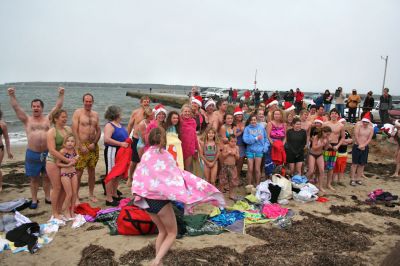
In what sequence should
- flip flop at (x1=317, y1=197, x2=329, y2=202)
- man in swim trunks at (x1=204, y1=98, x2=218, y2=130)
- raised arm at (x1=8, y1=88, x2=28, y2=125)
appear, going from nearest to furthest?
raised arm at (x1=8, y1=88, x2=28, y2=125) < flip flop at (x1=317, y1=197, x2=329, y2=202) < man in swim trunks at (x1=204, y1=98, x2=218, y2=130)

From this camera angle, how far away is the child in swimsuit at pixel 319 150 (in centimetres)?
696

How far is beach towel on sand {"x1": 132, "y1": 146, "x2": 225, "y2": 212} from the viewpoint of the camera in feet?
10.9

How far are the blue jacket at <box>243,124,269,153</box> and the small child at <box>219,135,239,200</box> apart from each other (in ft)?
1.25

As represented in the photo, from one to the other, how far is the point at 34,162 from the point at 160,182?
3313 mm

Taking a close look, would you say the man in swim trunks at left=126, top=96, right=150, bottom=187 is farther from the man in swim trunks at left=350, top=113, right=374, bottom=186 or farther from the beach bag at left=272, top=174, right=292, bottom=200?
the man in swim trunks at left=350, top=113, right=374, bottom=186

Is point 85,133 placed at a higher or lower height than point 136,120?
lower

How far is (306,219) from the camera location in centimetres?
532

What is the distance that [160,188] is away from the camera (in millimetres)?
3336

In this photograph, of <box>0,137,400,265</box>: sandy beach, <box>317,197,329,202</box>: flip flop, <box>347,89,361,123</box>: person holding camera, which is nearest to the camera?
<box>0,137,400,265</box>: sandy beach

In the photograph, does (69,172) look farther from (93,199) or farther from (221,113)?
(221,113)

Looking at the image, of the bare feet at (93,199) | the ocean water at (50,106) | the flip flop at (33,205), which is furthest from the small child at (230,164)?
the ocean water at (50,106)

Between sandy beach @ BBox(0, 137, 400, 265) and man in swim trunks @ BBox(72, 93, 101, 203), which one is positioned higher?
man in swim trunks @ BBox(72, 93, 101, 203)

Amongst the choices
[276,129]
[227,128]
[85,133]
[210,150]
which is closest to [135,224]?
[85,133]

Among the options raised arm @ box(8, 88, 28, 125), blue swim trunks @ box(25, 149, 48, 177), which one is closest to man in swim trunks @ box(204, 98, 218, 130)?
blue swim trunks @ box(25, 149, 48, 177)
